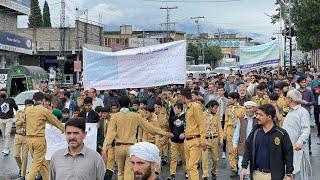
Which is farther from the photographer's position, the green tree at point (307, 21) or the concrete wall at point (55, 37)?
the concrete wall at point (55, 37)

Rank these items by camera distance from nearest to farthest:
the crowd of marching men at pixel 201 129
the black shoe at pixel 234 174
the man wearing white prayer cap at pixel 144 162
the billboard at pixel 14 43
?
the man wearing white prayer cap at pixel 144 162 → the crowd of marching men at pixel 201 129 → the black shoe at pixel 234 174 → the billboard at pixel 14 43

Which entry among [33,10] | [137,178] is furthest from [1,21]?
[137,178]

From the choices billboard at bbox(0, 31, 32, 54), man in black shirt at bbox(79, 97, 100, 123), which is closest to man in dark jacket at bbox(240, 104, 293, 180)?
man in black shirt at bbox(79, 97, 100, 123)

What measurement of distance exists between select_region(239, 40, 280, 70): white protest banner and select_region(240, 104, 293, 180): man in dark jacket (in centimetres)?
1830

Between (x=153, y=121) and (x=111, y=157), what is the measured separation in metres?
1.80

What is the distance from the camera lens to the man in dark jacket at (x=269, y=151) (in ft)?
24.1

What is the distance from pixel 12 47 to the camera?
5253 cm

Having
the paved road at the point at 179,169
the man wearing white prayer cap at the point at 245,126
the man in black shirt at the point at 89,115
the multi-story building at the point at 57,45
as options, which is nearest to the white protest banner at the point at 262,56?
the paved road at the point at 179,169

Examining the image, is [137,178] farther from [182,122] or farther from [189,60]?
[189,60]

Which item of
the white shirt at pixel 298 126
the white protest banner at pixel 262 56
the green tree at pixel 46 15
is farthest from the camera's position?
the green tree at pixel 46 15

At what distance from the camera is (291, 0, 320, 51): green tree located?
1288 inches

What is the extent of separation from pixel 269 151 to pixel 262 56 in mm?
18884

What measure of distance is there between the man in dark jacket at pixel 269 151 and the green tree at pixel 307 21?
25.5m

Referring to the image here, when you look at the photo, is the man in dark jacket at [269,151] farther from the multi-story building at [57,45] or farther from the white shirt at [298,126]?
the multi-story building at [57,45]
